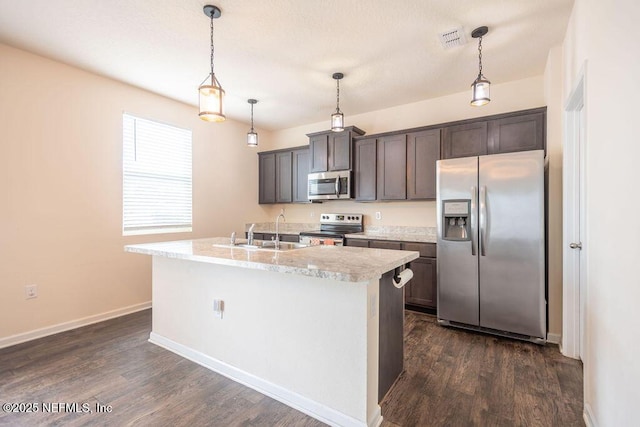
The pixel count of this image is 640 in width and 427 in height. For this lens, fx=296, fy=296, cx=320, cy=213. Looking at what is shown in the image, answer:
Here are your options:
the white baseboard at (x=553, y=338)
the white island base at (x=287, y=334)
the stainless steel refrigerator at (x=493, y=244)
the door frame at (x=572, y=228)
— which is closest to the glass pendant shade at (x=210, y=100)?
the white island base at (x=287, y=334)

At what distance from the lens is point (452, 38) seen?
2576mm

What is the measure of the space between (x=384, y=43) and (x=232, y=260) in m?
2.32

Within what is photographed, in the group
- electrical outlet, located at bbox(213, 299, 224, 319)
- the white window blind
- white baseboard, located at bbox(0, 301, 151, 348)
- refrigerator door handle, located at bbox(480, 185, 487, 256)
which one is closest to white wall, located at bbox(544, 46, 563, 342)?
refrigerator door handle, located at bbox(480, 185, 487, 256)

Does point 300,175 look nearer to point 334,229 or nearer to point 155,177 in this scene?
point 334,229

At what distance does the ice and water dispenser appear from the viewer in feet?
10.0

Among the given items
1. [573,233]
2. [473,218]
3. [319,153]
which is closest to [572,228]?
[573,233]

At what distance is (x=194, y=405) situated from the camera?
1898 millimetres

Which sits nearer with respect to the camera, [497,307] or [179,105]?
[497,307]

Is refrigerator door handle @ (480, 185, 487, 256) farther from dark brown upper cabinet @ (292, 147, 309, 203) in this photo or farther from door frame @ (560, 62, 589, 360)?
dark brown upper cabinet @ (292, 147, 309, 203)

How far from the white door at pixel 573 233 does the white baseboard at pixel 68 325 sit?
455 centimetres

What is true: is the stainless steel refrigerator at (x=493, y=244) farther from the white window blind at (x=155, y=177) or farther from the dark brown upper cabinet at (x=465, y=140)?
the white window blind at (x=155, y=177)

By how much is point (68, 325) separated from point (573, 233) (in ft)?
16.1

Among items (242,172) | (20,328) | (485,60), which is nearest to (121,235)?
(20,328)

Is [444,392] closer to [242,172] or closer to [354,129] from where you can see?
[354,129]
